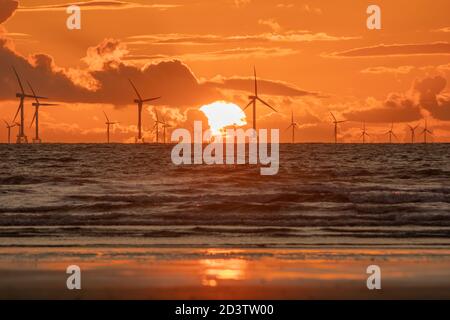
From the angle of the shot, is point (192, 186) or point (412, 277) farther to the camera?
point (192, 186)

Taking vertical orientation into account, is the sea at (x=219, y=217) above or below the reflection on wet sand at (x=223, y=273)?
above

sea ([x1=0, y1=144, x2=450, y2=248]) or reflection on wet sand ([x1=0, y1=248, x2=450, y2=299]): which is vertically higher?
sea ([x1=0, y1=144, x2=450, y2=248])

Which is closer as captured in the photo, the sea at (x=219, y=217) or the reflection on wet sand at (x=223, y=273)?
the reflection on wet sand at (x=223, y=273)

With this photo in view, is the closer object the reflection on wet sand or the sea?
the reflection on wet sand

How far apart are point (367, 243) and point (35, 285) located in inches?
554

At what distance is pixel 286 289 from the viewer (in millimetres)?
19750

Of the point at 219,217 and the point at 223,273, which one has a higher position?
the point at 219,217

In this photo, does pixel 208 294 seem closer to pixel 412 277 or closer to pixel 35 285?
pixel 35 285

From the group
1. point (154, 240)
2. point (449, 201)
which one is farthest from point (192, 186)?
point (154, 240)

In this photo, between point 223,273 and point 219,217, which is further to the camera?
point 219,217

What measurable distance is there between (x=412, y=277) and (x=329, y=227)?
15.9m
